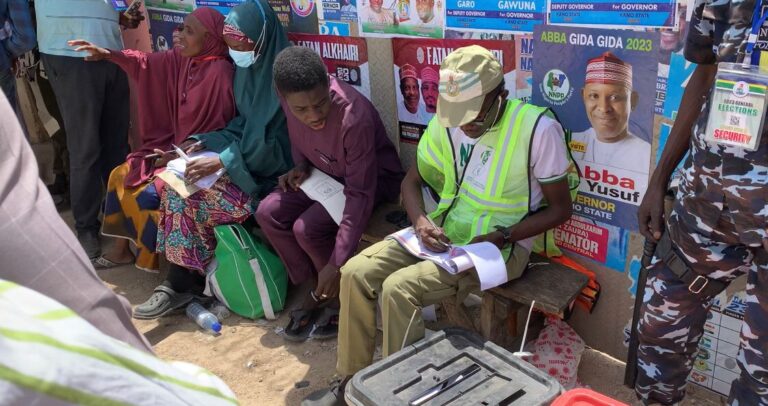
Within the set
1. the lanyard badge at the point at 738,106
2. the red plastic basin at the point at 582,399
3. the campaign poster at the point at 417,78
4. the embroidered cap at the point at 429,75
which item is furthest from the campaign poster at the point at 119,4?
the red plastic basin at the point at 582,399

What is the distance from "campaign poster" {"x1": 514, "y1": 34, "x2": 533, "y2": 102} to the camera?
2922 mm

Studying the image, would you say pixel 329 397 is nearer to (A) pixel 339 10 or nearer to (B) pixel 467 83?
(B) pixel 467 83

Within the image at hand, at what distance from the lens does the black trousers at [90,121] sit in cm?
434

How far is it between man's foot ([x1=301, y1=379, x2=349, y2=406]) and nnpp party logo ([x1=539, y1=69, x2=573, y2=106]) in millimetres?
1514

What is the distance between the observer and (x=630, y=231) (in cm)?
280

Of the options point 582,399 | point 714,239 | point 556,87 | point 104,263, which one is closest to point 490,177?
point 556,87

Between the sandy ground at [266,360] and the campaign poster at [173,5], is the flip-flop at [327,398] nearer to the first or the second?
the sandy ground at [266,360]

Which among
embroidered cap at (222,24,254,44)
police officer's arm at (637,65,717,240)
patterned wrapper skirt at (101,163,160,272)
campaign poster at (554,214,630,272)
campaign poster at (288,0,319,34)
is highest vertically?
campaign poster at (288,0,319,34)

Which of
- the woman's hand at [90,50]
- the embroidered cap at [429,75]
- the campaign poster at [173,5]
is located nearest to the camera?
the embroidered cap at [429,75]

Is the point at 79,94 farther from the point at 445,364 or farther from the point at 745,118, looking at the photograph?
the point at 745,118

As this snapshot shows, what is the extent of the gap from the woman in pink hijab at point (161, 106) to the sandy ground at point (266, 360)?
0.51 metres

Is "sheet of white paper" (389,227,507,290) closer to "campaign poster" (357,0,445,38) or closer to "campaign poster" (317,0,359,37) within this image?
"campaign poster" (357,0,445,38)

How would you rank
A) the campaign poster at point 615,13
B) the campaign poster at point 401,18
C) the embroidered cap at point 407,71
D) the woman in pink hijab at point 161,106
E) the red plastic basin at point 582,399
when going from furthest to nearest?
Answer: 1. the woman in pink hijab at point 161,106
2. the embroidered cap at point 407,71
3. the campaign poster at point 401,18
4. the campaign poster at point 615,13
5. the red plastic basin at point 582,399

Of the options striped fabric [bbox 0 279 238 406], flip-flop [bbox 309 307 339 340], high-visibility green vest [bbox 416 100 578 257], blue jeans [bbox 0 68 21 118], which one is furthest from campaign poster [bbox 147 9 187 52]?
striped fabric [bbox 0 279 238 406]
